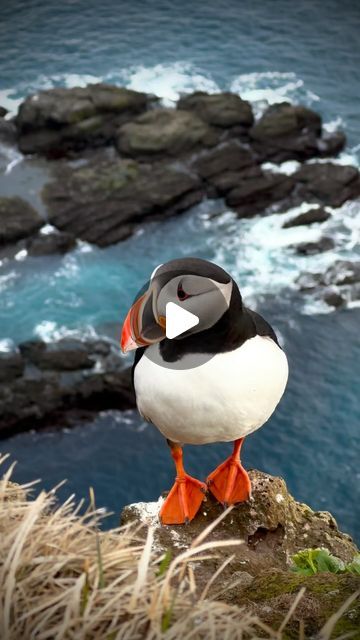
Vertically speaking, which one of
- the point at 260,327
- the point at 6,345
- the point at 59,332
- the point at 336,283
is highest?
the point at 260,327

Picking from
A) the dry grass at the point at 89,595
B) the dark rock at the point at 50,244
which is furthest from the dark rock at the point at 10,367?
the dry grass at the point at 89,595

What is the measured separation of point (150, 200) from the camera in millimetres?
25484

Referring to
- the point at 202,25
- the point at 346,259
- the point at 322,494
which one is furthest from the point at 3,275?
the point at 202,25

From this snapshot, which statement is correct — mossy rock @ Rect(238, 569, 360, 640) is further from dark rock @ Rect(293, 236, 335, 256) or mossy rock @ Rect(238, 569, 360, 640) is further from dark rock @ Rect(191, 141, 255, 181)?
dark rock @ Rect(191, 141, 255, 181)

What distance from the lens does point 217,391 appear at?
437 centimetres

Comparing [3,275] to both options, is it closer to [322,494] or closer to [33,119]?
[33,119]

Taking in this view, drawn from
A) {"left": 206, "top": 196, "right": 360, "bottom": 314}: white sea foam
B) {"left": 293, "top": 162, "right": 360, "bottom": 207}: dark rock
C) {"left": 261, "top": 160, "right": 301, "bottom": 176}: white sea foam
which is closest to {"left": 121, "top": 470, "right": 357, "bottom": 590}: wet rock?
{"left": 206, "top": 196, "right": 360, "bottom": 314}: white sea foam

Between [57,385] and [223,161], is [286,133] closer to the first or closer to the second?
[223,161]

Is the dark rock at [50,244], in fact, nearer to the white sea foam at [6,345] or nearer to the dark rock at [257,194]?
the white sea foam at [6,345]

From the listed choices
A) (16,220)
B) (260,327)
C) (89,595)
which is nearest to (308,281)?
(16,220)

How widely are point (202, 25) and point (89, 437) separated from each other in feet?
69.8

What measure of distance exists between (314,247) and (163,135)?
6.80 metres

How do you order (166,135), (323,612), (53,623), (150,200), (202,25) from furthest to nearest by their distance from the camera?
Answer: 1. (202,25)
2. (166,135)
3. (150,200)
4. (323,612)
5. (53,623)

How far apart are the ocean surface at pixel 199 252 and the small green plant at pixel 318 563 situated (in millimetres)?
12535
